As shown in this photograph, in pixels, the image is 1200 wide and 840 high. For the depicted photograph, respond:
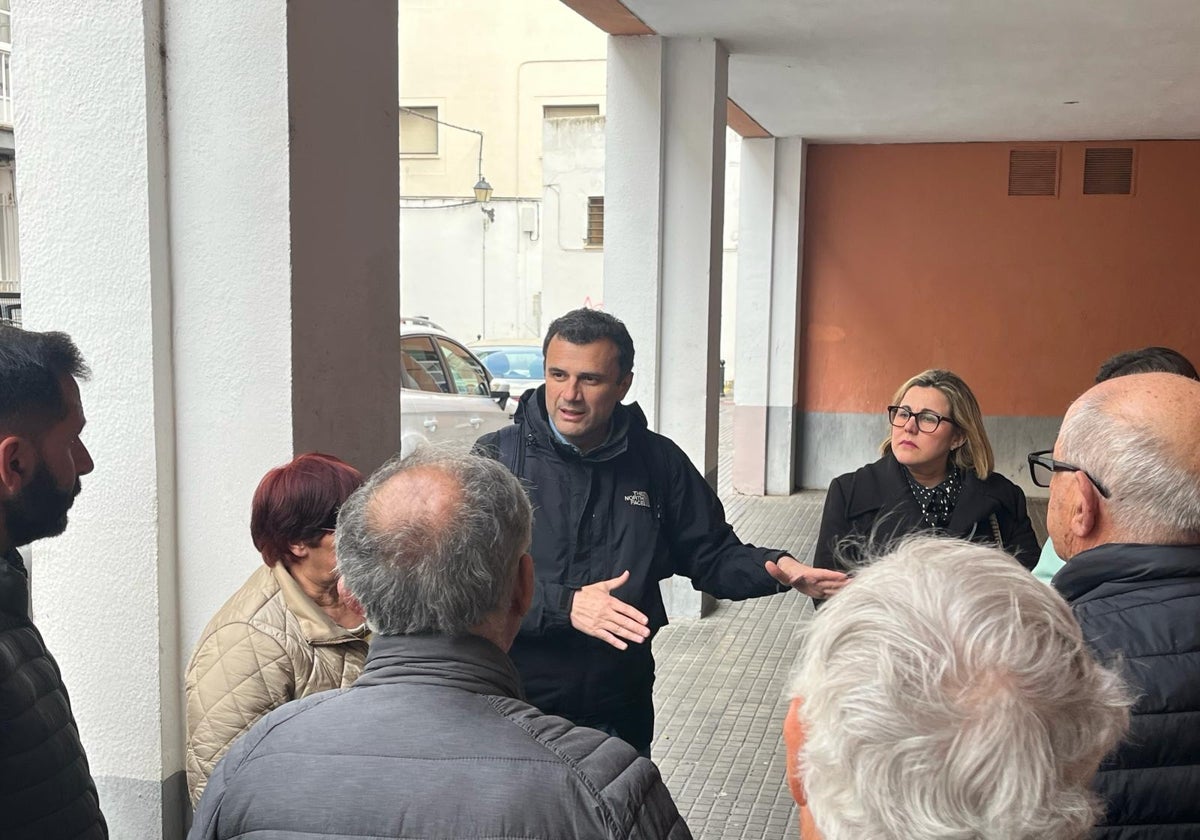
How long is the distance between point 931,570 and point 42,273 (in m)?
2.54

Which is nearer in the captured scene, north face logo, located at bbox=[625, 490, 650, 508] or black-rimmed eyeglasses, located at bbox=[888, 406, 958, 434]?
north face logo, located at bbox=[625, 490, 650, 508]

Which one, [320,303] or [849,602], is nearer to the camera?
[849,602]

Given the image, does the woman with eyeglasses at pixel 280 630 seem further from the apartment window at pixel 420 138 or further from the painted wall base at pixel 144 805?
the apartment window at pixel 420 138

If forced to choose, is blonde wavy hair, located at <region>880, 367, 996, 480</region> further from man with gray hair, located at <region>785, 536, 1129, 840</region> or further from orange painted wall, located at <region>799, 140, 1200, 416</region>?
orange painted wall, located at <region>799, 140, 1200, 416</region>

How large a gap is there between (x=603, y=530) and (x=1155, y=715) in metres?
1.64

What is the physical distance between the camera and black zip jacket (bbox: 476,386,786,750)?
2908mm

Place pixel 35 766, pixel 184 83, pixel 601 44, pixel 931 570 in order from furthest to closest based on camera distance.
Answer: pixel 601 44 < pixel 184 83 < pixel 35 766 < pixel 931 570

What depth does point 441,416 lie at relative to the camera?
933 cm

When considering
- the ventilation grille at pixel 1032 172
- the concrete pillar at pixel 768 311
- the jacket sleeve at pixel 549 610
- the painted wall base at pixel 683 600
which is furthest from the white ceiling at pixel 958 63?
the jacket sleeve at pixel 549 610

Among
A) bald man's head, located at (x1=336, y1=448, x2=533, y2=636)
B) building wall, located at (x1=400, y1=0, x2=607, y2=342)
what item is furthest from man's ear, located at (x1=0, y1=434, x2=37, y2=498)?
building wall, located at (x1=400, y1=0, x2=607, y2=342)

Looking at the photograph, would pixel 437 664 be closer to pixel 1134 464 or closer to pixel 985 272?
pixel 1134 464

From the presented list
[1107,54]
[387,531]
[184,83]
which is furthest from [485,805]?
[1107,54]

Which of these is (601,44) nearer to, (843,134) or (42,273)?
(843,134)

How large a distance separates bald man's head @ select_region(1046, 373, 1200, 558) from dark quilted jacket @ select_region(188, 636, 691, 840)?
881 millimetres
